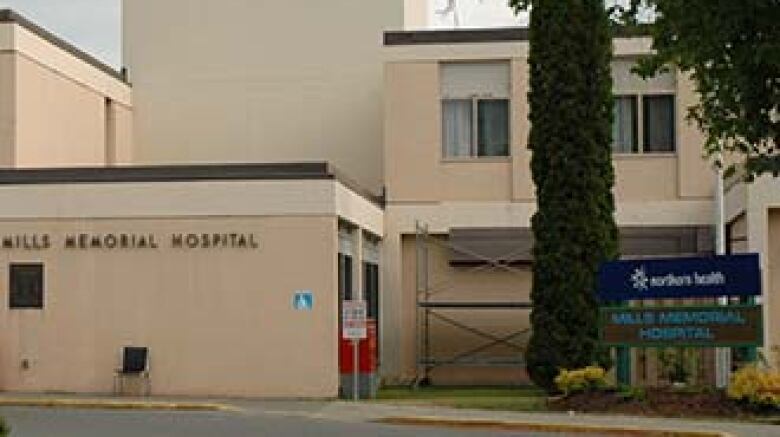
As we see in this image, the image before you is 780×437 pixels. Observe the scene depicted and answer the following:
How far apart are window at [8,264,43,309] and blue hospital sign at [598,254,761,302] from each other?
10386 mm

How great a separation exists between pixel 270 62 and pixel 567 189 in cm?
1443

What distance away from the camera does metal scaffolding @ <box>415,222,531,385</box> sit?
34.3 m

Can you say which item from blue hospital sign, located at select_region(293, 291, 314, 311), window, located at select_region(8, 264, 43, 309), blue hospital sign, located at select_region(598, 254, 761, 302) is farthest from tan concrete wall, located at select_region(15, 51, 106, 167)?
blue hospital sign, located at select_region(598, 254, 761, 302)

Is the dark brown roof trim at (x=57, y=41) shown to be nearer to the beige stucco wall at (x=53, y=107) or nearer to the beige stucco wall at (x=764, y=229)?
the beige stucco wall at (x=53, y=107)

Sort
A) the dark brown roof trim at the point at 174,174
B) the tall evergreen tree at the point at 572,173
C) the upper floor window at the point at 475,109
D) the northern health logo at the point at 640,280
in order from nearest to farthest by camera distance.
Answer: the northern health logo at the point at 640,280 < the tall evergreen tree at the point at 572,173 < the dark brown roof trim at the point at 174,174 < the upper floor window at the point at 475,109

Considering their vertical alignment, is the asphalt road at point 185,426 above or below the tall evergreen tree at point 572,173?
below

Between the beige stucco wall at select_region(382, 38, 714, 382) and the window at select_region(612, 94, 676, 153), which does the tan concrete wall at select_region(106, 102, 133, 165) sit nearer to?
the beige stucco wall at select_region(382, 38, 714, 382)

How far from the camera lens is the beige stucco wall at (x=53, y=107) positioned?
32344 mm

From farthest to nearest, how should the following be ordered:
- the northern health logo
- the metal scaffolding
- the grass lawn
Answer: the metal scaffolding < the grass lawn < the northern health logo

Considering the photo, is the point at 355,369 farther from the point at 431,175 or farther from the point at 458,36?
the point at 458,36

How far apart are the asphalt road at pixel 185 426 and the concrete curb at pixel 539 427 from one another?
0.56 metres

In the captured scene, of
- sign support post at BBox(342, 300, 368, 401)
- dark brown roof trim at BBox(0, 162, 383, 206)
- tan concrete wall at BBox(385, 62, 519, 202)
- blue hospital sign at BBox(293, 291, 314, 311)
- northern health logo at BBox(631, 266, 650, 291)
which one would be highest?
tan concrete wall at BBox(385, 62, 519, 202)

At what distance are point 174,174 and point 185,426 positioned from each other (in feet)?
24.8

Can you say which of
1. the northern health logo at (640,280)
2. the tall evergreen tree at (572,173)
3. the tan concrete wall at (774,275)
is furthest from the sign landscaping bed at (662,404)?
the tan concrete wall at (774,275)
